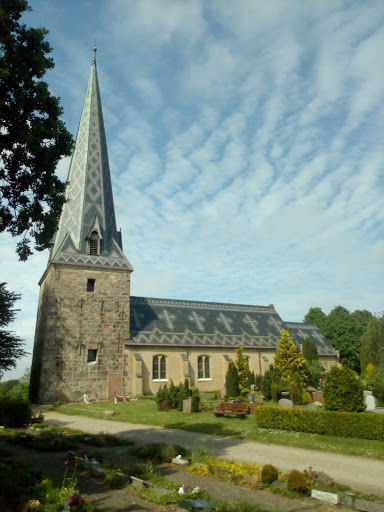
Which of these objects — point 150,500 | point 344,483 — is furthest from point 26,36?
point 344,483

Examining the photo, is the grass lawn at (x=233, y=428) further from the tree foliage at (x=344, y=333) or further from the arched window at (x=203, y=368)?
the tree foliage at (x=344, y=333)

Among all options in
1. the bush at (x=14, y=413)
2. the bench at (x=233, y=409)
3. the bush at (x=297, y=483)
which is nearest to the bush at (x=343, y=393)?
the bench at (x=233, y=409)

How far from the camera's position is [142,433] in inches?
653

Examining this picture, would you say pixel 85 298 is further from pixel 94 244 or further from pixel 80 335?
pixel 94 244

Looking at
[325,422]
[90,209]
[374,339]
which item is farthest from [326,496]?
[90,209]

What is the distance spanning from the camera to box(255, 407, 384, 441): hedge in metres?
14.2

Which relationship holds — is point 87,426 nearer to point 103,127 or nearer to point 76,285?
point 76,285

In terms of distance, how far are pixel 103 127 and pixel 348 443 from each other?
3409 cm

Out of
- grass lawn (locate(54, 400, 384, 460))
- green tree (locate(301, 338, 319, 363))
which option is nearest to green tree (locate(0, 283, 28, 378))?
grass lawn (locate(54, 400, 384, 460))

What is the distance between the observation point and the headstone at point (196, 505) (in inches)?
277

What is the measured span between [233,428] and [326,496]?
9.61 m

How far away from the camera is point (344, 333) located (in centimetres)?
6062

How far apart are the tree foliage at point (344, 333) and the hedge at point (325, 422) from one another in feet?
149

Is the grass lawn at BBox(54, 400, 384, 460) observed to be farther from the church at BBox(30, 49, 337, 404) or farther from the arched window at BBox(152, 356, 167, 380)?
the arched window at BBox(152, 356, 167, 380)
